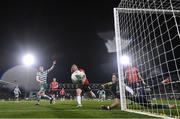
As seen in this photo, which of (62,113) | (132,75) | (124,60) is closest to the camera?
(62,113)

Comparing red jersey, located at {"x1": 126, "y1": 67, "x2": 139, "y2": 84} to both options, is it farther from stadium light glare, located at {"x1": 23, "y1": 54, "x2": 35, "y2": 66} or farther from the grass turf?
stadium light glare, located at {"x1": 23, "y1": 54, "x2": 35, "y2": 66}

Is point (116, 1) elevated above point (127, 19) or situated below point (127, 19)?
above

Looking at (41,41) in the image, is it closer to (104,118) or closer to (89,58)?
(89,58)

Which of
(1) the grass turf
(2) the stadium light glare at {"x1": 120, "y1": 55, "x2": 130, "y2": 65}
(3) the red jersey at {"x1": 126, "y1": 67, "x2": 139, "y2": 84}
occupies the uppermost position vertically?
(2) the stadium light glare at {"x1": 120, "y1": 55, "x2": 130, "y2": 65}

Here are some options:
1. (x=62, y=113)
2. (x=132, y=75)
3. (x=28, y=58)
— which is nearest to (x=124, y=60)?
(x=132, y=75)

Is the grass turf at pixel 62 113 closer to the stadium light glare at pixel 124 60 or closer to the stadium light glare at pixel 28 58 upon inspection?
the stadium light glare at pixel 124 60

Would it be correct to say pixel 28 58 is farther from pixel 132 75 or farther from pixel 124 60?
pixel 132 75

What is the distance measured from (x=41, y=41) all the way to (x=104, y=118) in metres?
29.0

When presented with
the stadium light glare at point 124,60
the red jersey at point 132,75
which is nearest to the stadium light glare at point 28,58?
the stadium light glare at point 124,60

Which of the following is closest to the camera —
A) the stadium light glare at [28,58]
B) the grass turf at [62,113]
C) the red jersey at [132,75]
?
the grass turf at [62,113]

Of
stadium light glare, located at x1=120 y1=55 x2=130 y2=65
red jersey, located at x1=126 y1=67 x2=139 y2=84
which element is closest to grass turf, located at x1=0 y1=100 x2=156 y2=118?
red jersey, located at x1=126 y1=67 x2=139 y2=84

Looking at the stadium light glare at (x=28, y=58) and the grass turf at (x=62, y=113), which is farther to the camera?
the stadium light glare at (x=28, y=58)

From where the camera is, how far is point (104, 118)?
4770 millimetres

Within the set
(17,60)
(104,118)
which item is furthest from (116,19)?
(17,60)
